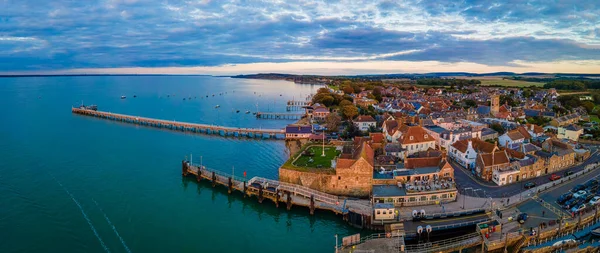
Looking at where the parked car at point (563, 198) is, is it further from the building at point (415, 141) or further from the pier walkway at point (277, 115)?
the pier walkway at point (277, 115)

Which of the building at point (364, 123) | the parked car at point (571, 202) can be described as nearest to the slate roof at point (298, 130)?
the building at point (364, 123)

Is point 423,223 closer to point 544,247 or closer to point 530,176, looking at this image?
point 544,247

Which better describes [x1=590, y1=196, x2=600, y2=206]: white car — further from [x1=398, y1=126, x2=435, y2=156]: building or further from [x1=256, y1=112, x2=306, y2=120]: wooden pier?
[x1=256, y1=112, x2=306, y2=120]: wooden pier

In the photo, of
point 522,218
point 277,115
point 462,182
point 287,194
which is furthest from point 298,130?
point 522,218

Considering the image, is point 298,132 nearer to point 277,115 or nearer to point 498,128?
point 498,128

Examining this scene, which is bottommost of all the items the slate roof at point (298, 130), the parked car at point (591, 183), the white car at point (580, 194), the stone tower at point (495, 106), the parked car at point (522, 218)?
the parked car at point (522, 218)

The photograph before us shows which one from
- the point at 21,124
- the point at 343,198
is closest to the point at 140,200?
the point at 343,198
